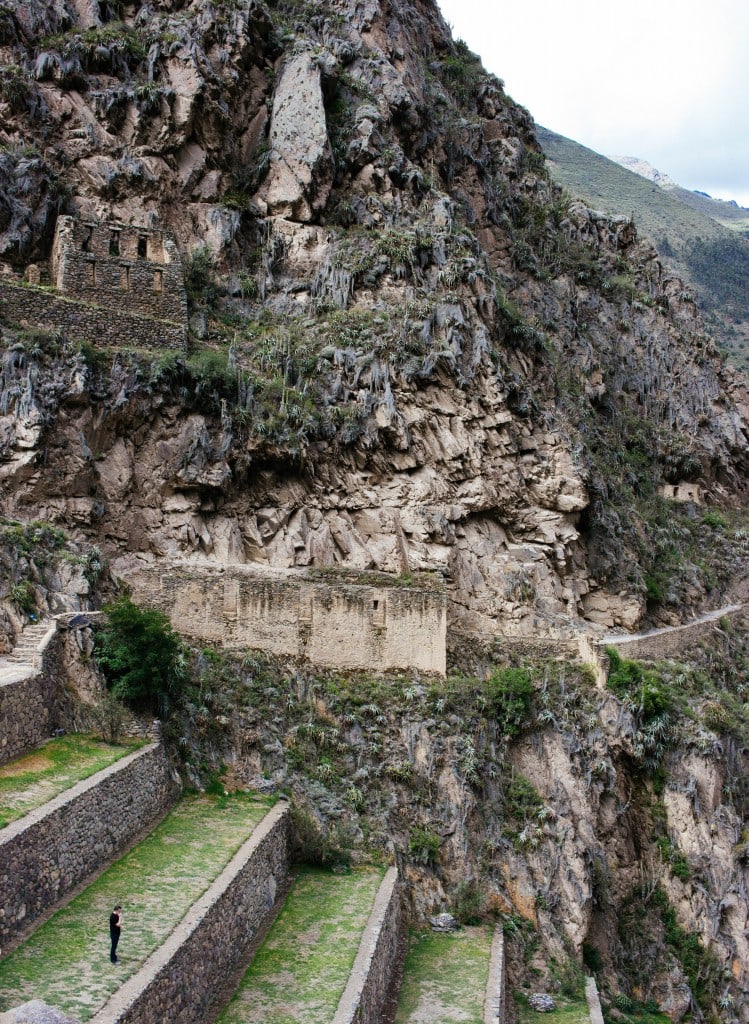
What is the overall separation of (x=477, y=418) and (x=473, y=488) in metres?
2.68

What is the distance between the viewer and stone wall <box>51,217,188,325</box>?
3478 cm

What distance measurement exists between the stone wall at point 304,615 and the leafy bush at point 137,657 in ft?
10.1

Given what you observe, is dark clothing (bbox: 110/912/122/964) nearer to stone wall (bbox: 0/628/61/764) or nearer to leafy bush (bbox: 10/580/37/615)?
stone wall (bbox: 0/628/61/764)

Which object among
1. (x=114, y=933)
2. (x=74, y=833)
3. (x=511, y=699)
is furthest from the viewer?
(x=511, y=699)

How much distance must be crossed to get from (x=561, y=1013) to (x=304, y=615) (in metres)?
10.9

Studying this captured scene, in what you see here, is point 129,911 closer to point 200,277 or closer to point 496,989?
point 496,989

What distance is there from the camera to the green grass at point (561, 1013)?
22.7m

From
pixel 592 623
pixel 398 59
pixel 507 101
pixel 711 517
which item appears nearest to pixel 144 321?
pixel 592 623

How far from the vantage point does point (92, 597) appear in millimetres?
25969

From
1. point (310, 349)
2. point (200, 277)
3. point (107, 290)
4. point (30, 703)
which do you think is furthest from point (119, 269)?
point (30, 703)

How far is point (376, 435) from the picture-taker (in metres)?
35.1

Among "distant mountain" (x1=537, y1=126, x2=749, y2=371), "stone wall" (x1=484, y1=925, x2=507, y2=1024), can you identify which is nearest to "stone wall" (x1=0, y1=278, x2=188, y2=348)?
"stone wall" (x1=484, y1=925, x2=507, y2=1024)

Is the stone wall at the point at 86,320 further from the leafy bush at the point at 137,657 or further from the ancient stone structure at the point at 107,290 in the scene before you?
the leafy bush at the point at 137,657

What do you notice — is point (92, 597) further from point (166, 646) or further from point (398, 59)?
point (398, 59)
